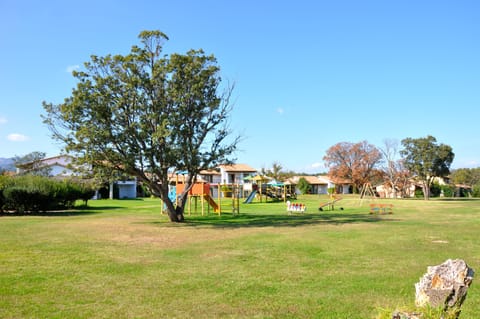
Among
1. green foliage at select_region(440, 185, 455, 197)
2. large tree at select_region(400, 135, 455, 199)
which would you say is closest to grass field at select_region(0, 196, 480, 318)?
large tree at select_region(400, 135, 455, 199)

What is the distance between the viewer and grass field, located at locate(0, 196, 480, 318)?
22.0ft

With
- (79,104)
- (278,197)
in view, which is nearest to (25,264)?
(79,104)

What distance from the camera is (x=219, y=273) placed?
9359mm

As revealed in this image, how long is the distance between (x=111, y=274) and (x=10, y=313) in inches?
116

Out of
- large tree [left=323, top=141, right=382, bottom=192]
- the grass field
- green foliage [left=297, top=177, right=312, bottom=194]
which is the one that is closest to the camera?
the grass field

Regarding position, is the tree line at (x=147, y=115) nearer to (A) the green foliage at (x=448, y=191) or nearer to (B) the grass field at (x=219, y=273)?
(B) the grass field at (x=219, y=273)

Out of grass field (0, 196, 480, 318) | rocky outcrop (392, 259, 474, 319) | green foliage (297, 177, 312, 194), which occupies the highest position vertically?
green foliage (297, 177, 312, 194)

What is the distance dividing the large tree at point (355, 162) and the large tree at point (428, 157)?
1244 cm

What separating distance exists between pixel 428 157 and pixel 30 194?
2095 inches

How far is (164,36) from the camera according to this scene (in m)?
22.3

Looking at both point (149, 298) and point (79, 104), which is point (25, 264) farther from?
point (79, 104)

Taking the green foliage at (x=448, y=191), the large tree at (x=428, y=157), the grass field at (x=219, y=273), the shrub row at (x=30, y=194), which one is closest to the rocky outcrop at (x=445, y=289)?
the grass field at (x=219, y=273)

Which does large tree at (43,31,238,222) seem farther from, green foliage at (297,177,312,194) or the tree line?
green foliage at (297,177,312,194)

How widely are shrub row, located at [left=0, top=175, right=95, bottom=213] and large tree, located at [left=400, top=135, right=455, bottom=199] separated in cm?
4884
